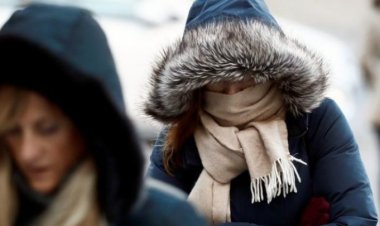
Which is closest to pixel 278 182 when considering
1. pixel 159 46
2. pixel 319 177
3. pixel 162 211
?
pixel 319 177

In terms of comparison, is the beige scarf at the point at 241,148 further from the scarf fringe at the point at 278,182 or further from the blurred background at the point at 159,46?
the blurred background at the point at 159,46

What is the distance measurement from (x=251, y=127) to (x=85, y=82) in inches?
41.5

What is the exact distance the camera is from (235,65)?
3316 millimetres

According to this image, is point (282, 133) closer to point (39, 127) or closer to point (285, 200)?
point (285, 200)

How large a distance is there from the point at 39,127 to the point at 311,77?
118cm

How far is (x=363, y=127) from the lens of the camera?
32.4ft

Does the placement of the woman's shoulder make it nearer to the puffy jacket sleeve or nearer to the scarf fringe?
the scarf fringe

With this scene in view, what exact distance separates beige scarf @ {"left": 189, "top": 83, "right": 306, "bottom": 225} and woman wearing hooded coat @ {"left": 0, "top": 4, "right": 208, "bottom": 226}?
816 millimetres

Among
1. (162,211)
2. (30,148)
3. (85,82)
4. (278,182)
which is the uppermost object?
(85,82)

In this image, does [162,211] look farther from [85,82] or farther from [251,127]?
[251,127]

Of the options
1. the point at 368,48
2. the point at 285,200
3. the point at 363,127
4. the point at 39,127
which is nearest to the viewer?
the point at 39,127

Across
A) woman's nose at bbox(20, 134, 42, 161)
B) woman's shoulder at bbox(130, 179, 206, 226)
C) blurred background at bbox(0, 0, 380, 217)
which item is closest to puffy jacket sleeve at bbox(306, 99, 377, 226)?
woman's shoulder at bbox(130, 179, 206, 226)

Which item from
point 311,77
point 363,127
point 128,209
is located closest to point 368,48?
point 363,127

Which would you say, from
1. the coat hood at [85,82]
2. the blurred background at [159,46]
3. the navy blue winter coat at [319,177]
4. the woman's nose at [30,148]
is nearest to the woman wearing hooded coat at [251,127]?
the navy blue winter coat at [319,177]
